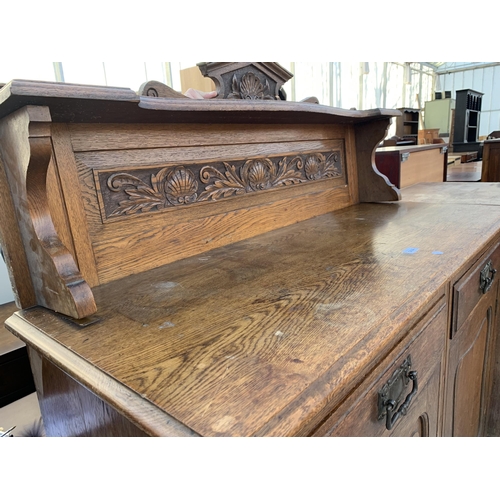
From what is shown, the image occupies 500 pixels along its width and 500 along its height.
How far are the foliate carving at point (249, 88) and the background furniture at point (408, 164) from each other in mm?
1160

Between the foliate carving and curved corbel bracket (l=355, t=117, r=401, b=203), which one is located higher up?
the foliate carving

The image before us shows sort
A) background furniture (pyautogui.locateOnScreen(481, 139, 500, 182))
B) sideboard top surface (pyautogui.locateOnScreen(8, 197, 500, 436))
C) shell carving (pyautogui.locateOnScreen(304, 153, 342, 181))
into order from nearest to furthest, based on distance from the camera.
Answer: sideboard top surface (pyautogui.locateOnScreen(8, 197, 500, 436))
shell carving (pyautogui.locateOnScreen(304, 153, 342, 181))
background furniture (pyautogui.locateOnScreen(481, 139, 500, 182))

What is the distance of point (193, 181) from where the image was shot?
91cm

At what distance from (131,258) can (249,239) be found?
13.6 inches

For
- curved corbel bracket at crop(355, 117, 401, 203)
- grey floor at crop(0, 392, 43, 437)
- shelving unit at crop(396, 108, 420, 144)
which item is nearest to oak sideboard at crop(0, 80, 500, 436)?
curved corbel bracket at crop(355, 117, 401, 203)

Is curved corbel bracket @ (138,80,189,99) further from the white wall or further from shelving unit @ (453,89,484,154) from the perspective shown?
the white wall

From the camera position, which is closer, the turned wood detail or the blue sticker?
the turned wood detail

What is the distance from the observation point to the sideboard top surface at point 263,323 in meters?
0.39

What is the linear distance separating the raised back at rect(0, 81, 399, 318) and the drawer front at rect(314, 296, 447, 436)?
41 centimetres

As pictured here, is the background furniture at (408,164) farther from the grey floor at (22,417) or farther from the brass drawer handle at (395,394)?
the grey floor at (22,417)

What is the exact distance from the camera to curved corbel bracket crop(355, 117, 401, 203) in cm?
141

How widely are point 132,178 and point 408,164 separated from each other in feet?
5.61

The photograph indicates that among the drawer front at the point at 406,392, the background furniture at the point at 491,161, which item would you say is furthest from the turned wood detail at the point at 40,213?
the background furniture at the point at 491,161
